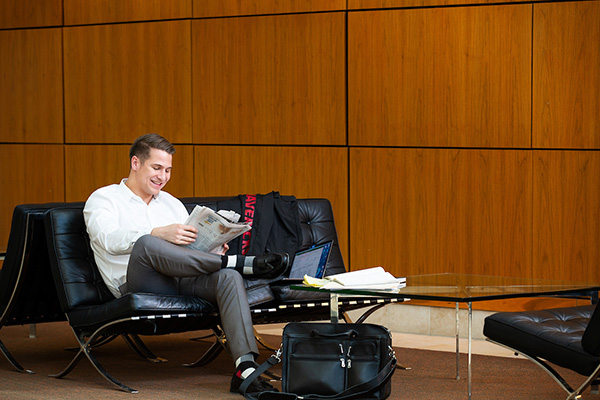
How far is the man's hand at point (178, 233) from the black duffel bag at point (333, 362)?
0.69m

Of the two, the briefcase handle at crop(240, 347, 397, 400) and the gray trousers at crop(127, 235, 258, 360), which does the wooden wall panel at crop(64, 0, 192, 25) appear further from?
the briefcase handle at crop(240, 347, 397, 400)

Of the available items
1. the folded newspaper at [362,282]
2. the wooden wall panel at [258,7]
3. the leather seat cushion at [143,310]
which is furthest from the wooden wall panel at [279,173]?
the folded newspaper at [362,282]

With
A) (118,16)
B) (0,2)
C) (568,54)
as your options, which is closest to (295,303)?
(568,54)

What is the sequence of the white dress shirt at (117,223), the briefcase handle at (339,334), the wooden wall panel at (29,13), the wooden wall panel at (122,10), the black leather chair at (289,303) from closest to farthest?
the briefcase handle at (339,334) < the white dress shirt at (117,223) < the black leather chair at (289,303) < the wooden wall panel at (122,10) < the wooden wall panel at (29,13)

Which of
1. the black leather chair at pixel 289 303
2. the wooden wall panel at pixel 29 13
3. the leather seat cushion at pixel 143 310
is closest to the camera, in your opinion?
the leather seat cushion at pixel 143 310

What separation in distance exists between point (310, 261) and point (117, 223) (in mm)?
997

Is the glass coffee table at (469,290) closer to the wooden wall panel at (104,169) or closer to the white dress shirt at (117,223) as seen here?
the white dress shirt at (117,223)

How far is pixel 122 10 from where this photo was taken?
7074 millimetres

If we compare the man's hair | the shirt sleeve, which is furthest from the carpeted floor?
the man's hair

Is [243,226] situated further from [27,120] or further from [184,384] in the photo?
[27,120]

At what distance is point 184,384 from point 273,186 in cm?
228

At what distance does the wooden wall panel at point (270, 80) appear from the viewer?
6.29 metres

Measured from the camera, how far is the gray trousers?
419 cm

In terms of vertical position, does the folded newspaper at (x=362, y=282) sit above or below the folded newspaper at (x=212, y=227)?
below
